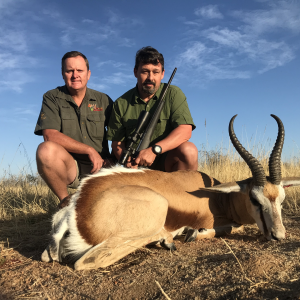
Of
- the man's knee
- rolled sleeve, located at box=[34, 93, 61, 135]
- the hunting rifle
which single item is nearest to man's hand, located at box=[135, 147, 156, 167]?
the hunting rifle

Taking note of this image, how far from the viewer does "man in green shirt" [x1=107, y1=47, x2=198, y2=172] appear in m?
4.75

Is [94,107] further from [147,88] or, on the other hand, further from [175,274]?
[175,274]

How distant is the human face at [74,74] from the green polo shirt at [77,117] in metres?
0.20

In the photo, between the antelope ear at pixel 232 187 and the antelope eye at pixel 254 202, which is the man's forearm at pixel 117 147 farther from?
the antelope eye at pixel 254 202

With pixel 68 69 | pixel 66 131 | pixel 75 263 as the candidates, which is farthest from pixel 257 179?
pixel 68 69

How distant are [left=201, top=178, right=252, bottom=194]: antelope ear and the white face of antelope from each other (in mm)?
184

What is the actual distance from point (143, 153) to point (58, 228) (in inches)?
75.2

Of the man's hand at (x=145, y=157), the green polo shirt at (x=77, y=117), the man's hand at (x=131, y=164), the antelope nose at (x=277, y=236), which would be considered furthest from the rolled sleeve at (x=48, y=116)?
the antelope nose at (x=277, y=236)

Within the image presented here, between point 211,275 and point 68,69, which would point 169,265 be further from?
point 68,69

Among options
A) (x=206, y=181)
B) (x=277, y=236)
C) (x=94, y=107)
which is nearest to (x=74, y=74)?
(x=94, y=107)

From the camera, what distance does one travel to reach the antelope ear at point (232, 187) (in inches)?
142

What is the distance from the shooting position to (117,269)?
8.71 ft

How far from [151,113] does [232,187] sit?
2.09 metres

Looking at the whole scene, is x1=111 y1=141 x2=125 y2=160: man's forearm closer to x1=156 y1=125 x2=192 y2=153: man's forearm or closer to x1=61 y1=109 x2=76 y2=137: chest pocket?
x1=61 y1=109 x2=76 y2=137: chest pocket
